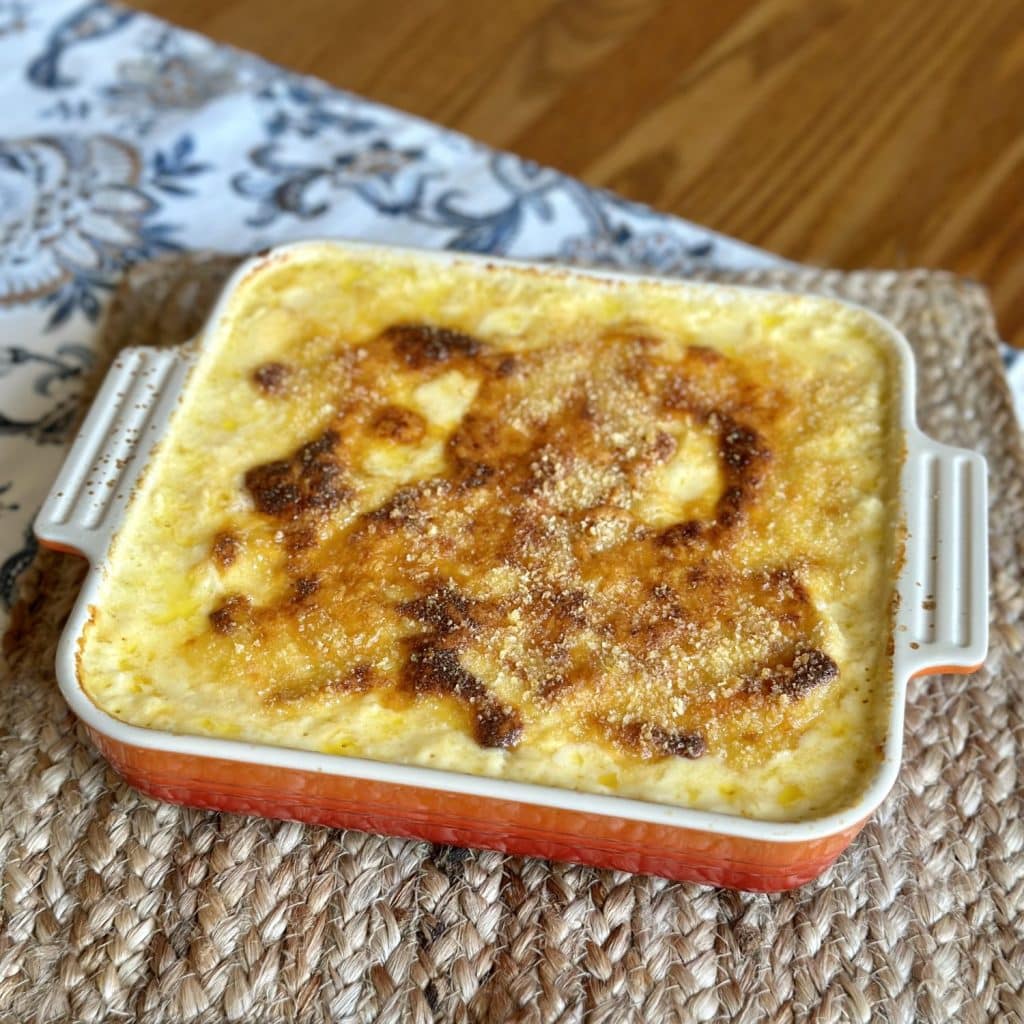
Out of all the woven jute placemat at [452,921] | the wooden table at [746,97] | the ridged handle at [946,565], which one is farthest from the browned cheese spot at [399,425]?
the wooden table at [746,97]

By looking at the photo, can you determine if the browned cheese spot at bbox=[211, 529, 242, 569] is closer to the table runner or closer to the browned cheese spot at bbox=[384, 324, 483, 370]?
the browned cheese spot at bbox=[384, 324, 483, 370]

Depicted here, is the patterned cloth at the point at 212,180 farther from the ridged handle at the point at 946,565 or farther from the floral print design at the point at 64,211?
the ridged handle at the point at 946,565

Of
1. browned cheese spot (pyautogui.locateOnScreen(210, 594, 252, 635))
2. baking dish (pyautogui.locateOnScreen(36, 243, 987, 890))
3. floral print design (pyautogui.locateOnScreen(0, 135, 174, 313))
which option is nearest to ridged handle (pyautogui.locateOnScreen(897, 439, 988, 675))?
baking dish (pyautogui.locateOnScreen(36, 243, 987, 890))

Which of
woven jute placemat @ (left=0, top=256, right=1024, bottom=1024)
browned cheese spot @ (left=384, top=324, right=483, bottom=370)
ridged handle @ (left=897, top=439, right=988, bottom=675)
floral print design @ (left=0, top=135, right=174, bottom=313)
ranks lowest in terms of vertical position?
floral print design @ (left=0, top=135, right=174, bottom=313)

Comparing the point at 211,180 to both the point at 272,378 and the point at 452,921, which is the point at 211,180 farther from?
the point at 452,921

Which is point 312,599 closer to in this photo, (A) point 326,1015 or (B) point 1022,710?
(A) point 326,1015
